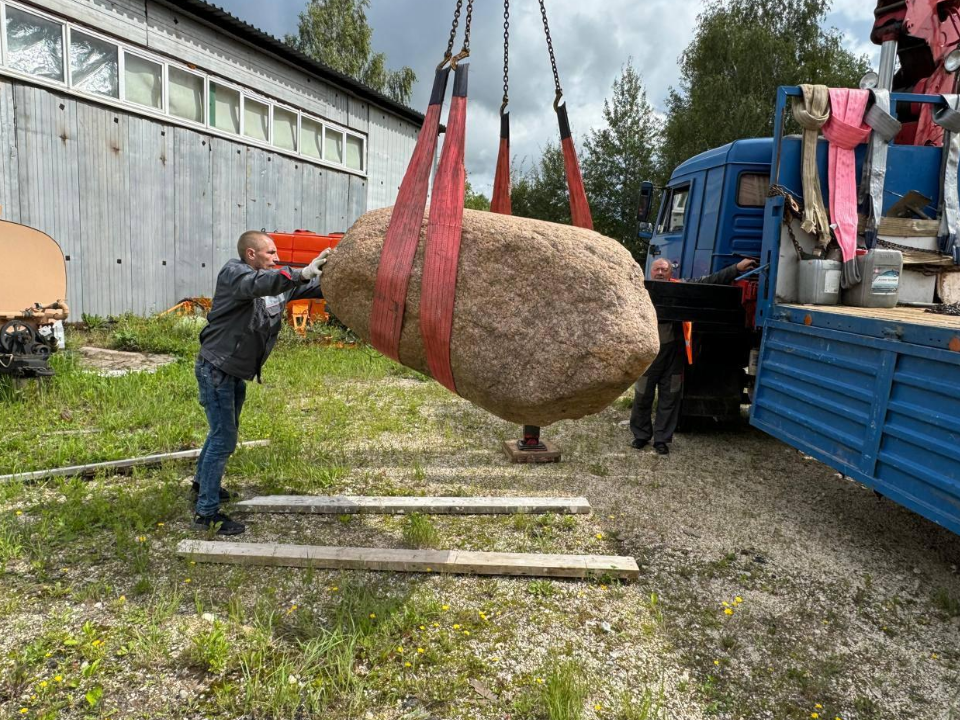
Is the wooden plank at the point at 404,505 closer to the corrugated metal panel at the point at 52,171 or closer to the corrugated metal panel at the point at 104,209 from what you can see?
the corrugated metal panel at the point at 52,171

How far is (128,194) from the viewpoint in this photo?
355 inches

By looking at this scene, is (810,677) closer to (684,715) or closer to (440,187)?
(684,715)

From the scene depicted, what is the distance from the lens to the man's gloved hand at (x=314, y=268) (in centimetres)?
296

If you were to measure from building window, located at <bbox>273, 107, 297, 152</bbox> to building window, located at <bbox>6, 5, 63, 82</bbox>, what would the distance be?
12.6ft

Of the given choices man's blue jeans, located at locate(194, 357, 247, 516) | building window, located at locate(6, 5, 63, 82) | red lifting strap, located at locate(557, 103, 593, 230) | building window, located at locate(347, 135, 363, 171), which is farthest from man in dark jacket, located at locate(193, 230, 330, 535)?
building window, located at locate(347, 135, 363, 171)

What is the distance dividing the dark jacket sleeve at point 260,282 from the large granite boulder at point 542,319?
889 mm

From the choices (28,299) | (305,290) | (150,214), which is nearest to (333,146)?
(150,214)

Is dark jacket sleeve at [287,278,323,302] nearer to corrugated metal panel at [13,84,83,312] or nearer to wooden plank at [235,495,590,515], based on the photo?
wooden plank at [235,495,590,515]

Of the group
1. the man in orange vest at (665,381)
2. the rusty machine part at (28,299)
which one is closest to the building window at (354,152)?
the rusty machine part at (28,299)

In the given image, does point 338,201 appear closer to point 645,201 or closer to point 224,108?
point 224,108

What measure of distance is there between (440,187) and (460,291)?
0.42 meters

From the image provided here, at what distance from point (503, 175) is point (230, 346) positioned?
1.76m

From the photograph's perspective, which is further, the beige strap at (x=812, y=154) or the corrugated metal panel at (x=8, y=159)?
the corrugated metal panel at (x=8, y=159)

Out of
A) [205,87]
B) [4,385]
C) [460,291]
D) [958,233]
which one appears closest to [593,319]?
[460,291]
